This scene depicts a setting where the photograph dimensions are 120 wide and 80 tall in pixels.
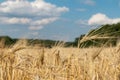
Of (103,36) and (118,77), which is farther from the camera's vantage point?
(103,36)

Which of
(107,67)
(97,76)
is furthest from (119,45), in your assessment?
(97,76)

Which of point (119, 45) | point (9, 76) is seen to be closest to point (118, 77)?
point (9, 76)

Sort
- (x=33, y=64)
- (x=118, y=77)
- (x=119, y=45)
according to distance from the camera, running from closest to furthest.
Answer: (x=118, y=77) → (x=33, y=64) → (x=119, y=45)

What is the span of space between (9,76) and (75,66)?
2.69 ft

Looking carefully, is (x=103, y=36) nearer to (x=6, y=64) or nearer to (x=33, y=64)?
(x=33, y=64)

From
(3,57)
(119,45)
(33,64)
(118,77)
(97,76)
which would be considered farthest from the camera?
(119,45)

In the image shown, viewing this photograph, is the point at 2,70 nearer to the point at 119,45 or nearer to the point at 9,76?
the point at 9,76

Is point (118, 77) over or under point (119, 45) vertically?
under

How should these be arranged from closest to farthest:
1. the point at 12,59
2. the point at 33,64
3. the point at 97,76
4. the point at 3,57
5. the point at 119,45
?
the point at 97,76, the point at 3,57, the point at 12,59, the point at 33,64, the point at 119,45

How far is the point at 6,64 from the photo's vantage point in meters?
2.88

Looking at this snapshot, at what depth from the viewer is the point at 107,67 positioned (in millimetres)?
3547

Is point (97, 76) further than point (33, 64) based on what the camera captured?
No

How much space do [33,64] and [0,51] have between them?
50cm

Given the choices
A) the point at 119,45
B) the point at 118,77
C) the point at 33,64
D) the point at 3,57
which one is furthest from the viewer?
the point at 119,45
